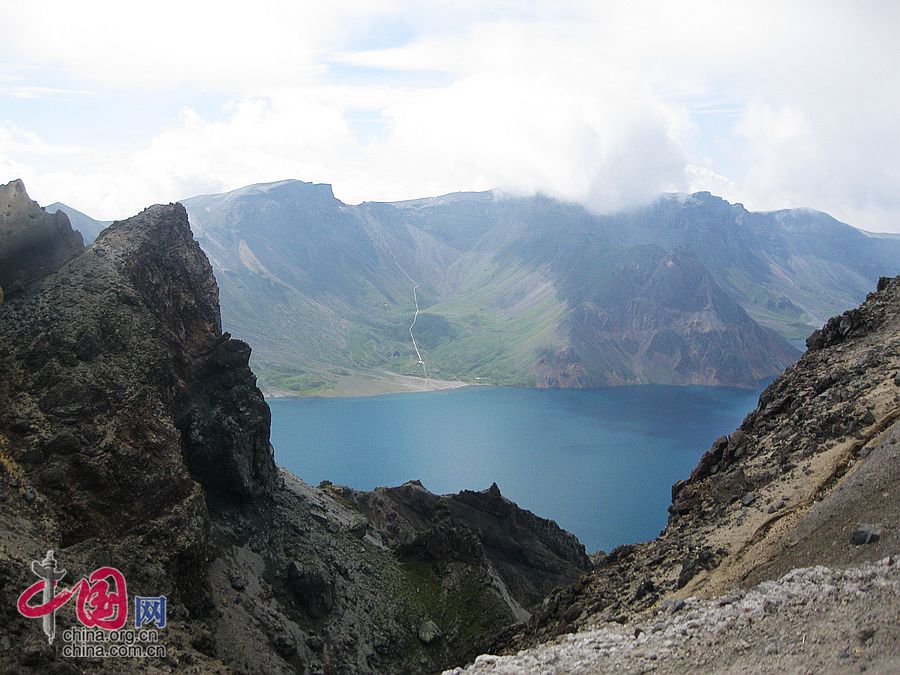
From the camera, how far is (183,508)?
3195 centimetres

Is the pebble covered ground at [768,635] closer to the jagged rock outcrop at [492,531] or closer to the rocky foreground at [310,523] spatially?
the rocky foreground at [310,523]

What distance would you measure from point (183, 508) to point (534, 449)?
346 ft

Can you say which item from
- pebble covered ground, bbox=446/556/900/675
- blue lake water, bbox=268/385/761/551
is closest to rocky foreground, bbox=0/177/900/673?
pebble covered ground, bbox=446/556/900/675

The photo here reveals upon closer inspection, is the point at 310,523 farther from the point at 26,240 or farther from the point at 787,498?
the point at 787,498

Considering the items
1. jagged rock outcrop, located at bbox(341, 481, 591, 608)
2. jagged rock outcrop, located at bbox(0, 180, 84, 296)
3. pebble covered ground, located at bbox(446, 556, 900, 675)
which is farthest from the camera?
jagged rock outcrop, located at bbox(341, 481, 591, 608)

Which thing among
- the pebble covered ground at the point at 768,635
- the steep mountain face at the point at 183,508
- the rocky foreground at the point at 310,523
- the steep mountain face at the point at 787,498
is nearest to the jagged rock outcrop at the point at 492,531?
the steep mountain face at the point at 183,508

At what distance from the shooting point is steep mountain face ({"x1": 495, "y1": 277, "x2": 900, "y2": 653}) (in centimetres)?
1905

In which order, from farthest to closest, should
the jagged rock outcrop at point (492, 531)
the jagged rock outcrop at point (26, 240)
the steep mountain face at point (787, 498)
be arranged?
the jagged rock outcrop at point (492, 531) → the jagged rock outcrop at point (26, 240) → the steep mountain face at point (787, 498)

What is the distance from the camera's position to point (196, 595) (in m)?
31.1

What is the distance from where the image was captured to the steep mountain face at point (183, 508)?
27.5 m

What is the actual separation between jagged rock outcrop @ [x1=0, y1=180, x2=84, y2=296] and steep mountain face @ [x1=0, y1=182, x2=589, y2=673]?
0.28 meters

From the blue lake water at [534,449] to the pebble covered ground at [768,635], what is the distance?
6884 centimetres

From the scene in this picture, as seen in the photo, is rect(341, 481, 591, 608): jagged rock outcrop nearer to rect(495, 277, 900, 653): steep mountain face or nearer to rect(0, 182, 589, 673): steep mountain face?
rect(0, 182, 589, 673): steep mountain face

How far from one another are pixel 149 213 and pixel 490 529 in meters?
36.7
